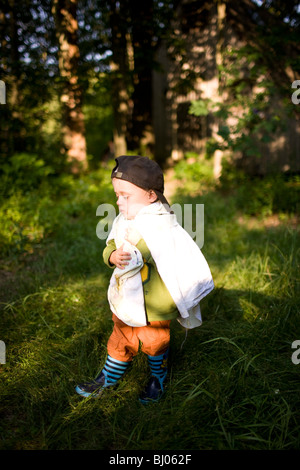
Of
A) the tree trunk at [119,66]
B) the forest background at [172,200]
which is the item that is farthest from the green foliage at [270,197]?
the tree trunk at [119,66]

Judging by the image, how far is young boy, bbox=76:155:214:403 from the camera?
70.4 inches

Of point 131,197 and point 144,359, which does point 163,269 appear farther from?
point 144,359

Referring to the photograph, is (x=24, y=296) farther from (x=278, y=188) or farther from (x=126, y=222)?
(x=278, y=188)

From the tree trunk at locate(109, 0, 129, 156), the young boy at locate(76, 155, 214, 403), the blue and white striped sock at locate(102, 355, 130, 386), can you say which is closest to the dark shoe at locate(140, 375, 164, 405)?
the young boy at locate(76, 155, 214, 403)

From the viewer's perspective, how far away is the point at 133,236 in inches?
72.4

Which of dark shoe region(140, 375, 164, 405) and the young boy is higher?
the young boy

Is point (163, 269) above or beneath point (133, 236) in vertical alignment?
beneath

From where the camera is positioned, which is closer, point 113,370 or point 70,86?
point 113,370

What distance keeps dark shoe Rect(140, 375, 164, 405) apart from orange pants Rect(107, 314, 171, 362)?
0.17 metres

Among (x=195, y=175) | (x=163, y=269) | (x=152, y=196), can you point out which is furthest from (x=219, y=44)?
(x=163, y=269)

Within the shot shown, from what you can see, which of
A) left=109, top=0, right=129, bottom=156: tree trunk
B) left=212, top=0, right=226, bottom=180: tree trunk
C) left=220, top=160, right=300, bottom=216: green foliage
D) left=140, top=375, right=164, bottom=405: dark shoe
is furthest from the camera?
left=212, top=0, right=226, bottom=180: tree trunk

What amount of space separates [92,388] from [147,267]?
0.76 meters

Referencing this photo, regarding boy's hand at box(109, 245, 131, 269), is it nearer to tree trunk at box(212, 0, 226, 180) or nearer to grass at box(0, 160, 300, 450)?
grass at box(0, 160, 300, 450)

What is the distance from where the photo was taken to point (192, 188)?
6.39 meters
